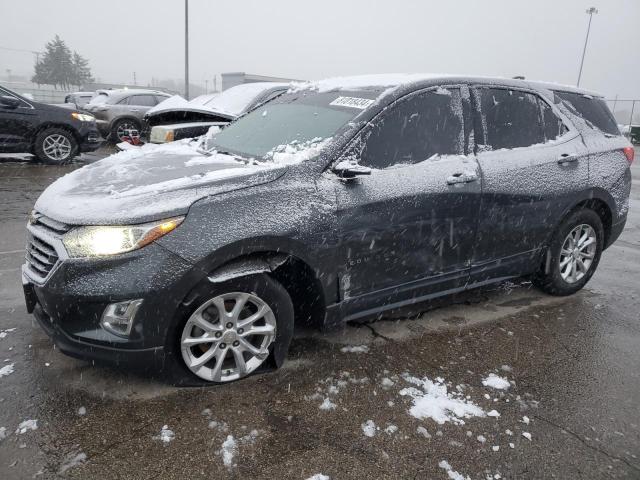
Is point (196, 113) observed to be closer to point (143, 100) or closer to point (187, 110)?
point (187, 110)

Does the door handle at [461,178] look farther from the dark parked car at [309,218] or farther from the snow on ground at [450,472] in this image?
the snow on ground at [450,472]

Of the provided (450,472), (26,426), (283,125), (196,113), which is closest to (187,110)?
(196,113)

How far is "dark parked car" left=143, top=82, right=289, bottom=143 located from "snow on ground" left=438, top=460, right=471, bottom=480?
16.4 ft

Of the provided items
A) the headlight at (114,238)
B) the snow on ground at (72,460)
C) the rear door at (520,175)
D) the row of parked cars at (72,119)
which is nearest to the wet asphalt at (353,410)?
the snow on ground at (72,460)

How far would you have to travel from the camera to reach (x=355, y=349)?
3166 mm

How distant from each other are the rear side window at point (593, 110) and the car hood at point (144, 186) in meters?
2.71

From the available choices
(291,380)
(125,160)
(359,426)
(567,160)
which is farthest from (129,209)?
(567,160)

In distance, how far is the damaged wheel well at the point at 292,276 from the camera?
253cm

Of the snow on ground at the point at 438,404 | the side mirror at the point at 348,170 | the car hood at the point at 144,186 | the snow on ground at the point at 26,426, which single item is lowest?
the snow on ground at the point at 26,426

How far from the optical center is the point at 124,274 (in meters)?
2.30

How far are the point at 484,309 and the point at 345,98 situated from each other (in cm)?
198

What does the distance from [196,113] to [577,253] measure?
6.25 metres

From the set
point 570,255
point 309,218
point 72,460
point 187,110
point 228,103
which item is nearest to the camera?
point 72,460

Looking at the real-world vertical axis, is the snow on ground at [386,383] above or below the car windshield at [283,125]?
below
